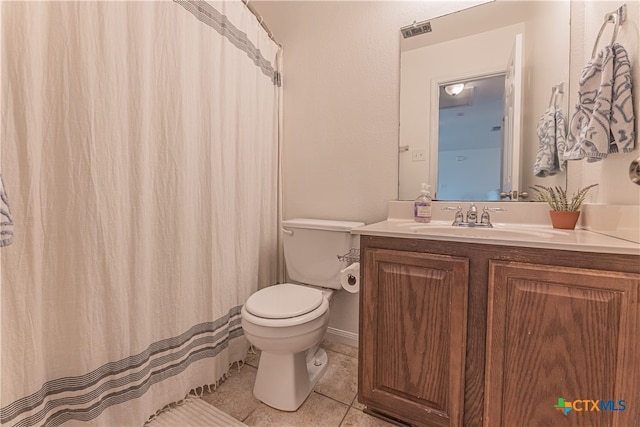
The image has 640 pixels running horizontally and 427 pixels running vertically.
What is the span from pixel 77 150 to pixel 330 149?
1207 millimetres

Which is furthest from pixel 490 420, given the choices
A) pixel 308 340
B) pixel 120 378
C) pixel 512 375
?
pixel 120 378

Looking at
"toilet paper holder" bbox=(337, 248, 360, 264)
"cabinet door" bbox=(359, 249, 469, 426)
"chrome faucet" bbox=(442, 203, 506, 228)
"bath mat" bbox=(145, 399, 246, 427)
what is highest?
"chrome faucet" bbox=(442, 203, 506, 228)

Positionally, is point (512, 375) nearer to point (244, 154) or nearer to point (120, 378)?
point (120, 378)

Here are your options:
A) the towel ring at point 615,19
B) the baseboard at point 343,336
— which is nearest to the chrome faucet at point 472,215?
the towel ring at point 615,19

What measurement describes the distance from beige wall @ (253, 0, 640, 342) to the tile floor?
360 mm

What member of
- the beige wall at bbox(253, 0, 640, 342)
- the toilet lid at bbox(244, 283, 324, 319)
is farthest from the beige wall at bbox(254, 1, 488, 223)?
the toilet lid at bbox(244, 283, 324, 319)

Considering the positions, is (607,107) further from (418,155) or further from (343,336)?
(343,336)

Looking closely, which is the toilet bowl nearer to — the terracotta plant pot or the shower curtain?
the shower curtain

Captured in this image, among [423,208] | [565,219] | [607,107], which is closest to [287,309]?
[423,208]

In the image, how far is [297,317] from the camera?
3.61ft

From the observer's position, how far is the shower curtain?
755 millimetres

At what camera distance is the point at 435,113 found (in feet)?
4.63

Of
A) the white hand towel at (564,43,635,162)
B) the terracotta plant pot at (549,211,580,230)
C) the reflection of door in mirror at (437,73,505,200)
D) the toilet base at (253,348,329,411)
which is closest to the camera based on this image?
the white hand towel at (564,43,635,162)

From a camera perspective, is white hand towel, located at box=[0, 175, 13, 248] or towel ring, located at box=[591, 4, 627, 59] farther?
towel ring, located at box=[591, 4, 627, 59]
